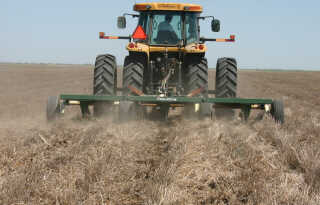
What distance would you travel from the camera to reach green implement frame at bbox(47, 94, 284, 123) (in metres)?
5.95

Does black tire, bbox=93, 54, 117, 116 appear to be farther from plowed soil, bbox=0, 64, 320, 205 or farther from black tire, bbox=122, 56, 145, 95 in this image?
plowed soil, bbox=0, 64, 320, 205

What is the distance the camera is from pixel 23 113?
8492 millimetres

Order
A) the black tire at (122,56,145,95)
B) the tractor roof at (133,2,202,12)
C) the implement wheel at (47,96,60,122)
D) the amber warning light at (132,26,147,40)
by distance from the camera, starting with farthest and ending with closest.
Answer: the tractor roof at (133,2,202,12) < the amber warning light at (132,26,147,40) < the black tire at (122,56,145,95) < the implement wheel at (47,96,60,122)

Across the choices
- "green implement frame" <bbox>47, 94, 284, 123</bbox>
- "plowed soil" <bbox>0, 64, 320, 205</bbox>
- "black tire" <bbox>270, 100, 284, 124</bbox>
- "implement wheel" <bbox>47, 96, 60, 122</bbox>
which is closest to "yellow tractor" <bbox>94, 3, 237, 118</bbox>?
"green implement frame" <bbox>47, 94, 284, 123</bbox>

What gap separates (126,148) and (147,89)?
10.4ft

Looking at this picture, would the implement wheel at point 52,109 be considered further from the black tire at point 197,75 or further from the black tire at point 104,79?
the black tire at point 197,75

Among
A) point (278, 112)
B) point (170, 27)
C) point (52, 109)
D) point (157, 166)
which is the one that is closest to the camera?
point (157, 166)

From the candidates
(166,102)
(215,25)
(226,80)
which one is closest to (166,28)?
(215,25)

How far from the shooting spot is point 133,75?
6824mm

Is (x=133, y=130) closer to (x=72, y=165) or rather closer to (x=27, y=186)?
(x=72, y=165)

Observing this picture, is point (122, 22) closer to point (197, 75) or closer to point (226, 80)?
point (197, 75)

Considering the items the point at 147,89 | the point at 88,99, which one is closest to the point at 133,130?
the point at 88,99

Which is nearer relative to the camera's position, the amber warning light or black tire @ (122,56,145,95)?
black tire @ (122,56,145,95)

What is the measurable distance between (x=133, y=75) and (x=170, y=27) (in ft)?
4.32
